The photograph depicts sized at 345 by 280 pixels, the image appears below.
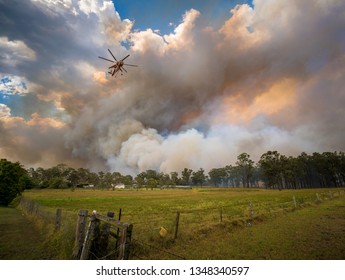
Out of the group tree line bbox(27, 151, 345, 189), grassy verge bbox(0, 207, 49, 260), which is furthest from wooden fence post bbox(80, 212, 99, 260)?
tree line bbox(27, 151, 345, 189)

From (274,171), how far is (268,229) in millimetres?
115895

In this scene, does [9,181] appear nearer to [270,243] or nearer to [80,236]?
[80,236]

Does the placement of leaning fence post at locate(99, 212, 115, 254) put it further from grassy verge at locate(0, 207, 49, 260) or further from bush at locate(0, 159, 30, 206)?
bush at locate(0, 159, 30, 206)

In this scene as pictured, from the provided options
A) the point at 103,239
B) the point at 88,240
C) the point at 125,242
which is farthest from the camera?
the point at 103,239

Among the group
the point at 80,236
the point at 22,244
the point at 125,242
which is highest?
the point at 125,242

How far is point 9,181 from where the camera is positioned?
42281mm

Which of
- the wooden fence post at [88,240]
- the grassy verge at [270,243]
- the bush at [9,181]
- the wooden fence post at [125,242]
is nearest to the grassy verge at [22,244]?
the wooden fence post at [88,240]

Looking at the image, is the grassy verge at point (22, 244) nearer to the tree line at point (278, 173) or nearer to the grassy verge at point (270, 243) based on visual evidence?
the grassy verge at point (270, 243)

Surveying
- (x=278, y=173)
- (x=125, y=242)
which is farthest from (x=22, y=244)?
(x=278, y=173)

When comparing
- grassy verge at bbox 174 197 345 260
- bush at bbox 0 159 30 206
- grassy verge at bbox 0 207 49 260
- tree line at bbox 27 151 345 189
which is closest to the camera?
grassy verge at bbox 174 197 345 260

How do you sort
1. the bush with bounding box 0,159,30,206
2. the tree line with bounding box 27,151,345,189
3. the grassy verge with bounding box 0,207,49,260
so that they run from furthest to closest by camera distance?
the tree line with bounding box 27,151,345,189 → the bush with bounding box 0,159,30,206 → the grassy verge with bounding box 0,207,49,260

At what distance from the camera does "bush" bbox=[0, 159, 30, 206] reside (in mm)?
41188
